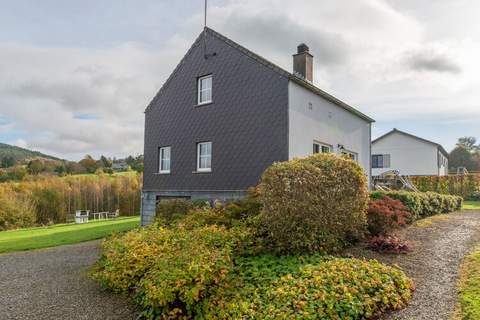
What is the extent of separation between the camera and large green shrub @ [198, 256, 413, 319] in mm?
4035

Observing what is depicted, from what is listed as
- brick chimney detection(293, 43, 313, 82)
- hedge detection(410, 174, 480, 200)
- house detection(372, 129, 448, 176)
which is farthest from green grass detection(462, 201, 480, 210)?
house detection(372, 129, 448, 176)

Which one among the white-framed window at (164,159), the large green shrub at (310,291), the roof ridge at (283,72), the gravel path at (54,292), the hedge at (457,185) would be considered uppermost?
the roof ridge at (283,72)

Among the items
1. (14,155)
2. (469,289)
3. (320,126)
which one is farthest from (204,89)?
(14,155)

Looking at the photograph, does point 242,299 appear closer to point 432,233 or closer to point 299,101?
point 432,233

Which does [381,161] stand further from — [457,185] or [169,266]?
[169,266]

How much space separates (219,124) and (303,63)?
5006 millimetres

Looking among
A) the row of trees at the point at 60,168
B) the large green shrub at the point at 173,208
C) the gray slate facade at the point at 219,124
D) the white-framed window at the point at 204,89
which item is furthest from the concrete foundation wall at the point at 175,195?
the row of trees at the point at 60,168

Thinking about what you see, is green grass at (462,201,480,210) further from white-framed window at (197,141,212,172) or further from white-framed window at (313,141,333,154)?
white-framed window at (197,141,212,172)

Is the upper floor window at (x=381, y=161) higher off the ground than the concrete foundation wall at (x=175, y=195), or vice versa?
the upper floor window at (x=381, y=161)

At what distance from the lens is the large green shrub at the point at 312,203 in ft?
18.2

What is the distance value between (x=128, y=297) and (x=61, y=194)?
963 inches

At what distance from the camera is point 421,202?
33.0ft

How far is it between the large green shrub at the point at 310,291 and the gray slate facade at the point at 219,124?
22.6 feet

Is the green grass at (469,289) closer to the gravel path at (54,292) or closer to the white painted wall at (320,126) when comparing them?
the gravel path at (54,292)
